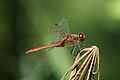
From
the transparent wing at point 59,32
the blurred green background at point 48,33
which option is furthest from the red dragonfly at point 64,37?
the blurred green background at point 48,33

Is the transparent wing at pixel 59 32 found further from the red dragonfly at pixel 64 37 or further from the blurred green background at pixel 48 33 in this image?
the blurred green background at pixel 48 33

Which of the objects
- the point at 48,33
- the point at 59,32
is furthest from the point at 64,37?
the point at 48,33

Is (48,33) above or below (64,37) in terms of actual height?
below

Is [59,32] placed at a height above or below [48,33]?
above

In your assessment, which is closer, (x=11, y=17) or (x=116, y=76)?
(x=116, y=76)

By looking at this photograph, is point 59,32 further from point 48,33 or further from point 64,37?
point 48,33

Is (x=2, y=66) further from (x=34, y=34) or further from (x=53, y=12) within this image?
(x=53, y=12)

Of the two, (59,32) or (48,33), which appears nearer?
(59,32)

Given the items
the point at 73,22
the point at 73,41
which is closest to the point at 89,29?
the point at 73,22

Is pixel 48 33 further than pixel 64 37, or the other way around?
pixel 48 33
